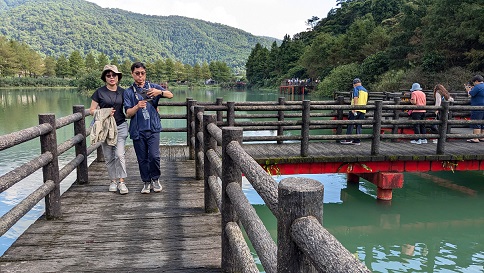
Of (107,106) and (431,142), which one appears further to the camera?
(431,142)

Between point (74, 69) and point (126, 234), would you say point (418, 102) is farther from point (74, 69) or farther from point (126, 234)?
point (74, 69)

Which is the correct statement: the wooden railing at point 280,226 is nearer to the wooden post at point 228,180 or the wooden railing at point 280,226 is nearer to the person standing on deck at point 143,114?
the wooden post at point 228,180

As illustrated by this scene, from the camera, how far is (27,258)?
3.51 meters

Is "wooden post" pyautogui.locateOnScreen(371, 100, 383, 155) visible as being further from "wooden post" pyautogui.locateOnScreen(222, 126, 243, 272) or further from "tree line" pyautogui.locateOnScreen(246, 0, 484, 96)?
"tree line" pyautogui.locateOnScreen(246, 0, 484, 96)

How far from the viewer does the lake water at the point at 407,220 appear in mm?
6855

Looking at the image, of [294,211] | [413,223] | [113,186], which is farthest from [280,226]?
[413,223]

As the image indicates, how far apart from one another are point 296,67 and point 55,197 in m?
76.5

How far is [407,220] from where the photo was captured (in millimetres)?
8531

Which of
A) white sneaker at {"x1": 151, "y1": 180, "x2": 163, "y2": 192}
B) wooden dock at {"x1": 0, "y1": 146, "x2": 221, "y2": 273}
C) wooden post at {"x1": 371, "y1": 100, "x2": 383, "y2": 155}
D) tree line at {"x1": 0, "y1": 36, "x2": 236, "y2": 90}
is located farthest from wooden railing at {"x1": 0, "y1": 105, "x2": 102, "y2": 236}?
tree line at {"x1": 0, "y1": 36, "x2": 236, "y2": 90}

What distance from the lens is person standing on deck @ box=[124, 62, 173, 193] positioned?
5.09 metres

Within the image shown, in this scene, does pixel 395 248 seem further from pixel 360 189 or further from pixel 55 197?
pixel 55 197

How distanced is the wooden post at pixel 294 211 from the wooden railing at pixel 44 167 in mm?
2448

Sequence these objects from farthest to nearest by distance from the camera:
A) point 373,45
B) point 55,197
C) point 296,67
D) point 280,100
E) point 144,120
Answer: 1. point 296,67
2. point 373,45
3. point 280,100
4. point 144,120
5. point 55,197

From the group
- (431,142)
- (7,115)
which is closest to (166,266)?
(431,142)
